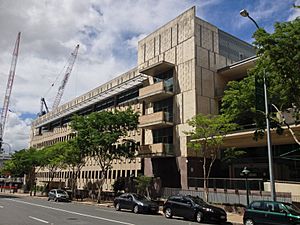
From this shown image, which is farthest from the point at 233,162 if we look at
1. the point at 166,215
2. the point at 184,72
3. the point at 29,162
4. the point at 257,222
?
the point at 29,162

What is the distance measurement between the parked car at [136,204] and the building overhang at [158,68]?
587 inches

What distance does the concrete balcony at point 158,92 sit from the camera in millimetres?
35219

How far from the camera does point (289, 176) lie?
92.9ft

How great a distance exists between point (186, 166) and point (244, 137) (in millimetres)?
6191

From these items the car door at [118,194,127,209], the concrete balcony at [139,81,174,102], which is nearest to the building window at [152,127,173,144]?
the concrete balcony at [139,81,174,102]

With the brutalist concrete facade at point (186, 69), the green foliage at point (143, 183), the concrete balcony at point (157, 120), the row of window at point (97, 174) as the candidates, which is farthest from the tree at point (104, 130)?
the row of window at point (97, 174)

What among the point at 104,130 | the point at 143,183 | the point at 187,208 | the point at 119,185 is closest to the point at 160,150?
the point at 143,183

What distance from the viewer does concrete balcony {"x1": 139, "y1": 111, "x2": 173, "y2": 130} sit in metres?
34.4

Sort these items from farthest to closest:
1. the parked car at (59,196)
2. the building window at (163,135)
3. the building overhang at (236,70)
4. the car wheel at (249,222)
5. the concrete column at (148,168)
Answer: the parked car at (59,196) < the concrete column at (148,168) < the building window at (163,135) < the building overhang at (236,70) < the car wheel at (249,222)

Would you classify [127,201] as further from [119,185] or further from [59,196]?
[59,196]

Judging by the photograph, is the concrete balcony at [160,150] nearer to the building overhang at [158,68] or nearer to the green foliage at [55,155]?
the building overhang at [158,68]

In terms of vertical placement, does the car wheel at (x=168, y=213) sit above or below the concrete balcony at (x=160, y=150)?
below

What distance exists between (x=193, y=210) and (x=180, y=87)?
17287mm

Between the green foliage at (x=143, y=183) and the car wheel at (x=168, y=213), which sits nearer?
the car wheel at (x=168, y=213)
